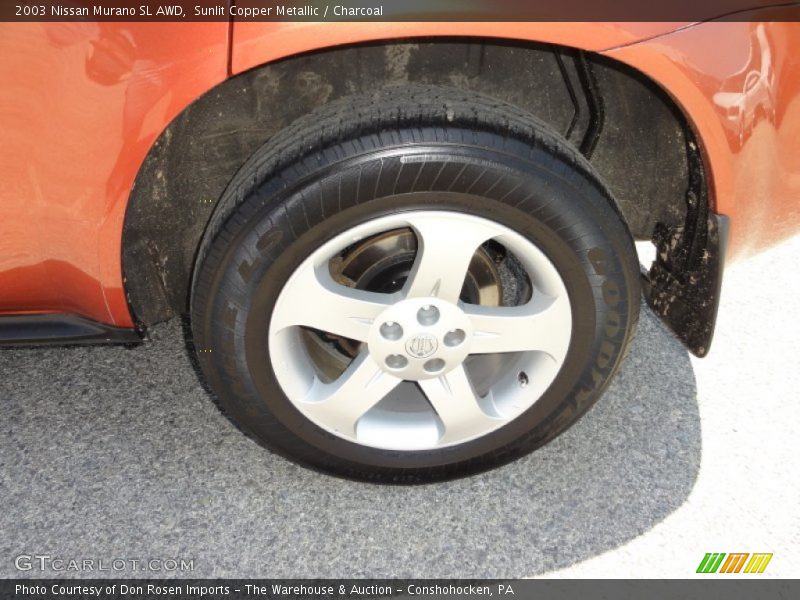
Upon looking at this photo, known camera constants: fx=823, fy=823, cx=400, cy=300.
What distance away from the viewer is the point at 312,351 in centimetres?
198

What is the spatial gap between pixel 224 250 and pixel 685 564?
120cm

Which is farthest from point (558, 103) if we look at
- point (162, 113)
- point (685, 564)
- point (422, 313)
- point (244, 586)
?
point (244, 586)

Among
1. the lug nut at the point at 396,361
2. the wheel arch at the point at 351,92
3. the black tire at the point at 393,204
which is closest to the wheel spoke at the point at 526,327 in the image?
the black tire at the point at 393,204

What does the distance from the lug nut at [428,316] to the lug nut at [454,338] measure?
0.16 feet

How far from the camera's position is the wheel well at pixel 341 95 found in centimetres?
168

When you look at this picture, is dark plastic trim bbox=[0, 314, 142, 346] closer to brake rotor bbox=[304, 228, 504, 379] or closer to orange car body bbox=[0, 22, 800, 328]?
orange car body bbox=[0, 22, 800, 328]

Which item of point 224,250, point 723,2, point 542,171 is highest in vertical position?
point 723,2

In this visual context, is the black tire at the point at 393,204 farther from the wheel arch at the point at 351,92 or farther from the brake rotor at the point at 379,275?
the brake rotor at the point at 379,275

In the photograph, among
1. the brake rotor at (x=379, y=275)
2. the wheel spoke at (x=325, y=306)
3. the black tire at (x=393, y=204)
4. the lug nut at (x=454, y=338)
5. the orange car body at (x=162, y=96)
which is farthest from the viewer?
the brake rotor at (x=379, y=275)

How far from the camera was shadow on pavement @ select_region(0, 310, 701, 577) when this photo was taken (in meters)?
1.81

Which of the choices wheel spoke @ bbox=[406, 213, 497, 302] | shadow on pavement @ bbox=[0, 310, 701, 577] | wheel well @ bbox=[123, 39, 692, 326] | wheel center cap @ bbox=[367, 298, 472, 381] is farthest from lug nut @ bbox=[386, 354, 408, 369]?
wheel well @ bbox=[123, 39, 692, 326]

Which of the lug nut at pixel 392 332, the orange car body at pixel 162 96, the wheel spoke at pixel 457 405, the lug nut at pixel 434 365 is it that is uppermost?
the orange car body at pixel 162 96

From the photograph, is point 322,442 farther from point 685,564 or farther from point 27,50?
point 27,50

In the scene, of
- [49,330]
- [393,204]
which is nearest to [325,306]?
[393,204]
